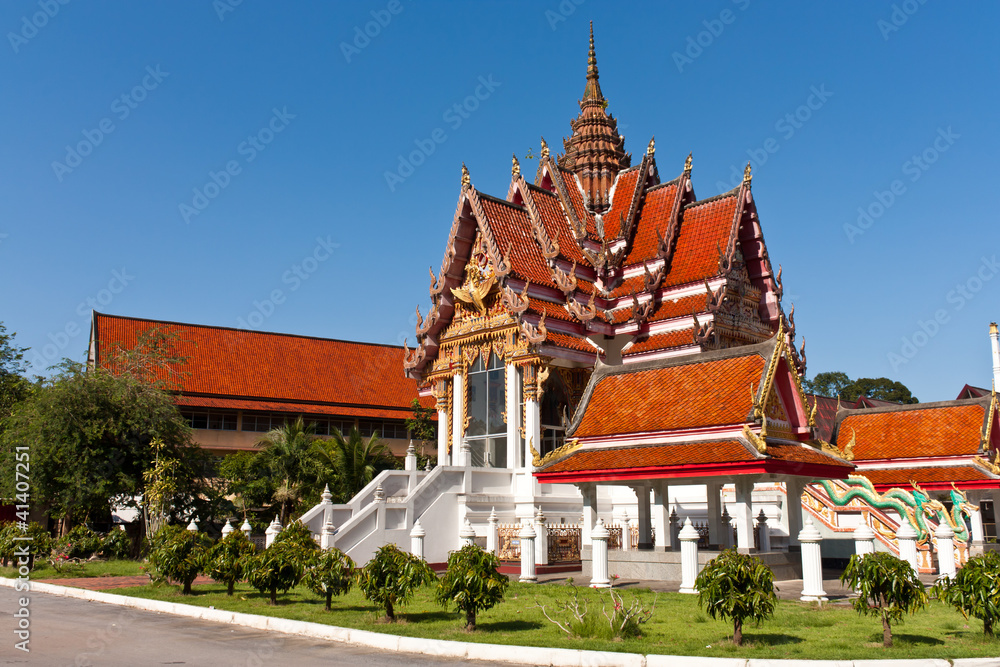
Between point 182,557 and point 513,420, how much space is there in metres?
9.42

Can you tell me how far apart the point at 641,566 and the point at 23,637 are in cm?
975

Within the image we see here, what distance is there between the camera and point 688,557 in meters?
13.6

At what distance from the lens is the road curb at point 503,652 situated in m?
7.78

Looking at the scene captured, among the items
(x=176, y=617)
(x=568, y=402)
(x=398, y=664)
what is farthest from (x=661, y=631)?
(x=568, y=402)

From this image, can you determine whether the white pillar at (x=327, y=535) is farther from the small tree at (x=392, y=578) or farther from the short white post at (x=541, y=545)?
the small tree at (x=392, y=578)

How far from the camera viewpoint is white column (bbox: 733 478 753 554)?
14367 millimetres

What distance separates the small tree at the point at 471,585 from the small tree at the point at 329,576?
2.16 m

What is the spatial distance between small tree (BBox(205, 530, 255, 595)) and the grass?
232 inches

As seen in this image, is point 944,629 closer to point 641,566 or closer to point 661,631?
point 661,631

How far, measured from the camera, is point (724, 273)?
22438 millimetres

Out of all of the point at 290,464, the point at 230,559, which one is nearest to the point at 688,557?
the point at 230,559

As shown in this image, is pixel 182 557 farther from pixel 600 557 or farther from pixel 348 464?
pixel 348 464

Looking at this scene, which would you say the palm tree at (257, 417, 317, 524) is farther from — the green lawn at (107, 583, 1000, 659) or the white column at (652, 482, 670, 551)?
the white column at (652, 482, 670, 551)

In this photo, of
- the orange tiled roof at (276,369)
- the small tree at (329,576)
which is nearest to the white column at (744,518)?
the small tree at (329,576)
